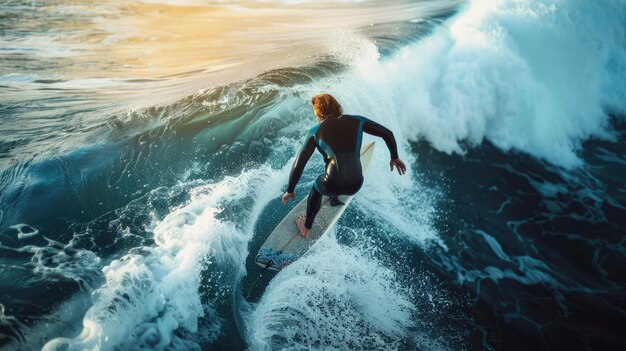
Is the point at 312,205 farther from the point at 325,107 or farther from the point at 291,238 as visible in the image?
the point at 325,107

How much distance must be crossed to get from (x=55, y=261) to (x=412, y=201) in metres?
4.84

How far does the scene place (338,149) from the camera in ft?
11.1

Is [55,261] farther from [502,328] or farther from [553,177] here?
[553,177]

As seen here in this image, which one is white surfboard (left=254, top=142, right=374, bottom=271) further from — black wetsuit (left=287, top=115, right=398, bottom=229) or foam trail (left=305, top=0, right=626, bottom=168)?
foam trail (left=305, top=0, right=626, bottom=168)

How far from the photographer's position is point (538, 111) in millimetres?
8461

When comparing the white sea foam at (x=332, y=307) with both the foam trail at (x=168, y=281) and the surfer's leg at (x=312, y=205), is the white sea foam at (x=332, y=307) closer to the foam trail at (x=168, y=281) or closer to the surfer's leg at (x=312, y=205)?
the surfer's leg at (x=312, y=205)

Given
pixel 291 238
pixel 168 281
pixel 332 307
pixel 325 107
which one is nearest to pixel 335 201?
pixel 291 238

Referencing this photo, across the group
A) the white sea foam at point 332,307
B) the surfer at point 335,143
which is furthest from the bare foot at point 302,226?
the surfer at point 335,143

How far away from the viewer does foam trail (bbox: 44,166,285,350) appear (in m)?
2.75

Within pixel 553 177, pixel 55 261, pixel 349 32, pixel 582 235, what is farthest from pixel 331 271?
pixel 349 32

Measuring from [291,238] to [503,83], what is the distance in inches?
266

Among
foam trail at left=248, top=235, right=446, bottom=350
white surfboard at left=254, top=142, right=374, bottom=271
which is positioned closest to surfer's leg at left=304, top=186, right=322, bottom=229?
white surfboard at left=254, top=142, right=374, bottom=271

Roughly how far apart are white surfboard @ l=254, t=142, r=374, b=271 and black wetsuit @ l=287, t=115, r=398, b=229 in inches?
32.6

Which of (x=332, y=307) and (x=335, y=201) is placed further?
(x=335, y=201)
